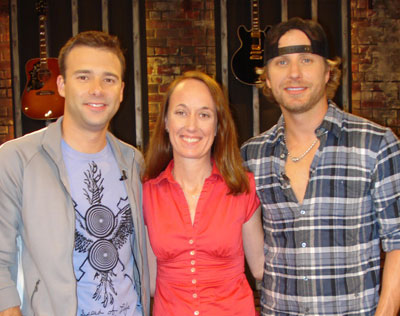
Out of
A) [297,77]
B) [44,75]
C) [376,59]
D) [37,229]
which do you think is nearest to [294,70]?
[297,77]

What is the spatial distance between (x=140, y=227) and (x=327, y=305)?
0.86 meters

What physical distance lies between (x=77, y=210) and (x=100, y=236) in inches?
5.6

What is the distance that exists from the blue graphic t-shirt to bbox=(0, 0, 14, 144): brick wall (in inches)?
141

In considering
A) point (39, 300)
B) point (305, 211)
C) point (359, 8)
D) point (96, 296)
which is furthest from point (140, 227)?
point (359, 8)

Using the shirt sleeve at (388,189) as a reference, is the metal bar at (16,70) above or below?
above

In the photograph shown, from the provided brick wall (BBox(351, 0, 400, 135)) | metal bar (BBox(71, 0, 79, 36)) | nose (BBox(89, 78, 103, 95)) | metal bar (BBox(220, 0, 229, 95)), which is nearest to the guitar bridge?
metal bar (BBox(71, 0, 79, 36))

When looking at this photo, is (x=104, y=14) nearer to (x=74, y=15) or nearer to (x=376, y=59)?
(x=74, y=15)

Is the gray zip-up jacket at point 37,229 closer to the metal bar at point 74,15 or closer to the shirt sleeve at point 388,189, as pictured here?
the shirt sleeve at point 388,189

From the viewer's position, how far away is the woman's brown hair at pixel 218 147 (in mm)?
2146

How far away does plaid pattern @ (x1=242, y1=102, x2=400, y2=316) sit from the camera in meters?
1.89

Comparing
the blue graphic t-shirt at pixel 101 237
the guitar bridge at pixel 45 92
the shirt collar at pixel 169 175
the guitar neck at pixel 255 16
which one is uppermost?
the guitar neck at pixel 255 16

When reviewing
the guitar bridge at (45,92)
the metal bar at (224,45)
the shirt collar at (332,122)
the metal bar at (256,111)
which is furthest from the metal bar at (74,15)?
the shirt collar at (332,122)

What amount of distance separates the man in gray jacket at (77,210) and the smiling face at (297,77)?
723mm

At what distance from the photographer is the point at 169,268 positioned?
206cm
